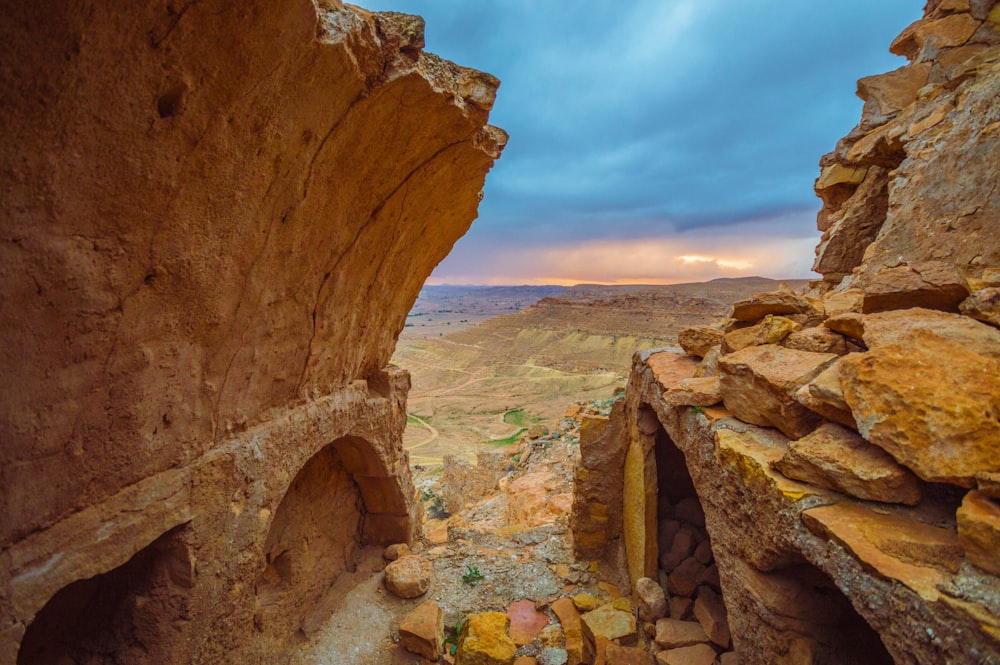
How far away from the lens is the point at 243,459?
11.8 feet

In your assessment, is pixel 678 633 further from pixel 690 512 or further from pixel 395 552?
pixel 395 552

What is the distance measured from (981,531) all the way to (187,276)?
4001 millimetres

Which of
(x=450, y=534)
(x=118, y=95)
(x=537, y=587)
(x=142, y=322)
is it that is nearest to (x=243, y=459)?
(x=142, y=322)

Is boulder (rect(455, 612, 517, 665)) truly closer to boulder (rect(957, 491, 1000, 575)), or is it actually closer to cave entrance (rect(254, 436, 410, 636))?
cave entrance (rect(254, 436, 410, 636))

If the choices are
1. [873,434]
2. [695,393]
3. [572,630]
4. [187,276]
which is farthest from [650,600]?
[187,276]

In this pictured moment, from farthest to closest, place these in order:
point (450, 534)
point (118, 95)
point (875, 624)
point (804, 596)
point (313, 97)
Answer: point (450, 534) < point (313, 97) < point (804, 596) < point (118, 95) < point (875, 624)

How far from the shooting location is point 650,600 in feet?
14.4

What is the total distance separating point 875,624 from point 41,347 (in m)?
3.97

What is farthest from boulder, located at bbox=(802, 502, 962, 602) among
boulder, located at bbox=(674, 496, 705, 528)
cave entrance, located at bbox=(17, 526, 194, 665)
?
cave entrance, located at bbox=(17, 526, 194, 665)

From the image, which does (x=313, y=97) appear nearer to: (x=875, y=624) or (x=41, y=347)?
(x=41, y=347)

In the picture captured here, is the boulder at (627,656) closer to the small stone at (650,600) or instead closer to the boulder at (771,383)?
the small stone at (650,600)

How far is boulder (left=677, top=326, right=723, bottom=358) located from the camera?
4578 mm

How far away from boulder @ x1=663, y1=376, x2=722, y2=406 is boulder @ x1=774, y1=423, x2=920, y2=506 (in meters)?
0.94

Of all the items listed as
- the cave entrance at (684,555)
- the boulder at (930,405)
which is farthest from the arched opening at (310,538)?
the boulder at (930,405)
